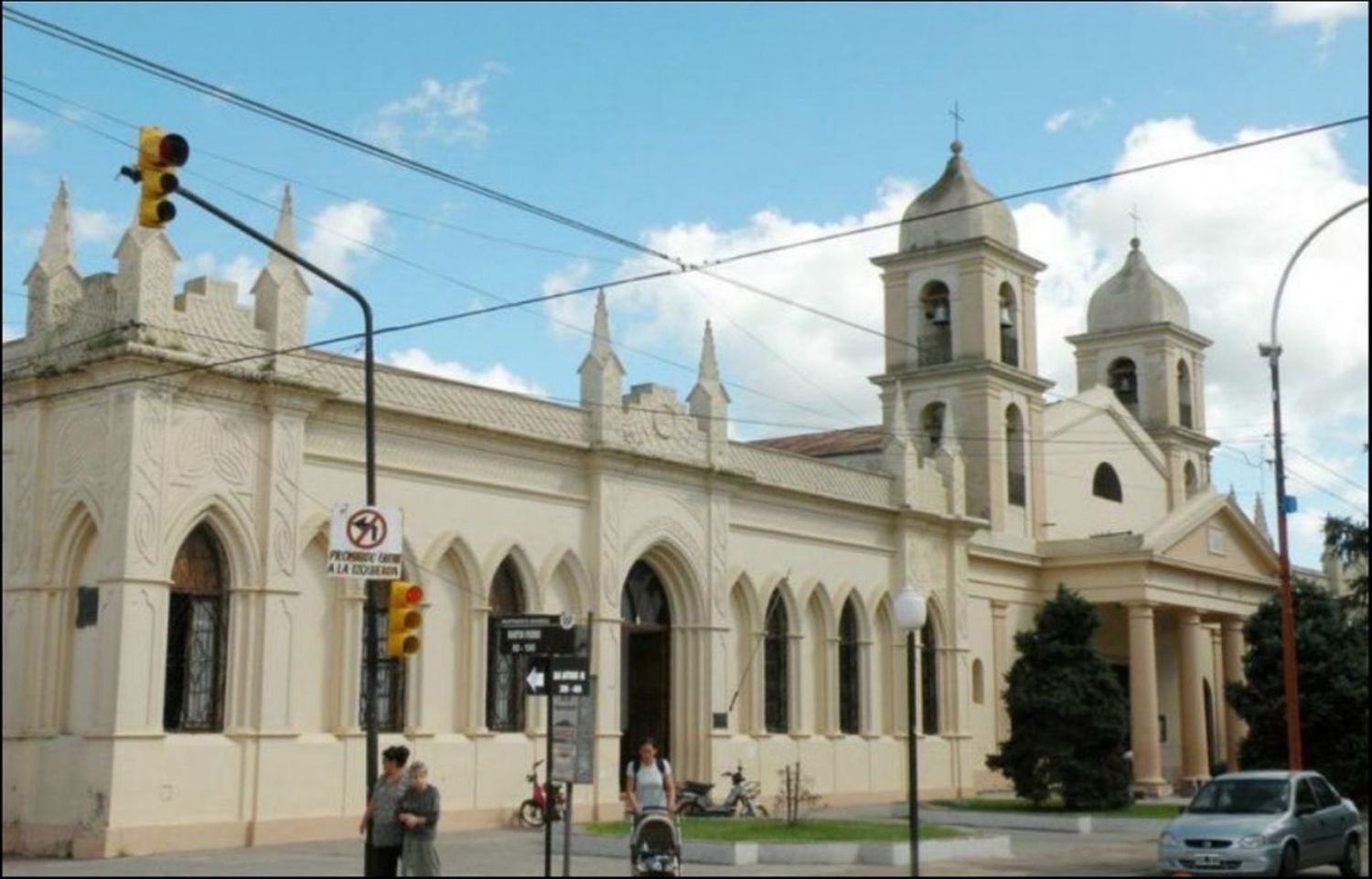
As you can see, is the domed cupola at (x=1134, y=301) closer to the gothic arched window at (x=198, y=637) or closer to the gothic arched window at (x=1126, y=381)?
the gothic arched window at (x=1126, y=381)

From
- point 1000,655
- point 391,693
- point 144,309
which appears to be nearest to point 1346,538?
point 1000,655

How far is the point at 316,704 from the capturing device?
2548 centimetres

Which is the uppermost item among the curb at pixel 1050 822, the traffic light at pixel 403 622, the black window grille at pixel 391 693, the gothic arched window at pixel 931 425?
the gothic arched window at pixel 931 425

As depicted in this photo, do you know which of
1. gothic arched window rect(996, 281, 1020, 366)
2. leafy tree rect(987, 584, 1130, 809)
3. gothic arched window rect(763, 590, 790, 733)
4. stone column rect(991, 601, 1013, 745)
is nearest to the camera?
leafy tree rect(987, 584, 1130, 809)

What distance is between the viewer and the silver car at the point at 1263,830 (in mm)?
20562

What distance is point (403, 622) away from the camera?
18.2 metres

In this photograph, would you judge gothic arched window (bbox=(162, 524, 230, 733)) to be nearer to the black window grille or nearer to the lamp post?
the black window grille

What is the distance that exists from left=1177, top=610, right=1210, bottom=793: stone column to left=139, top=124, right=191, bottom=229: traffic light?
116ft

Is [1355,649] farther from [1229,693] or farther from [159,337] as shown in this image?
[159,337]

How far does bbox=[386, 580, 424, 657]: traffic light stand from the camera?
59.3 ft

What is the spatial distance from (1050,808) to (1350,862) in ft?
43.0

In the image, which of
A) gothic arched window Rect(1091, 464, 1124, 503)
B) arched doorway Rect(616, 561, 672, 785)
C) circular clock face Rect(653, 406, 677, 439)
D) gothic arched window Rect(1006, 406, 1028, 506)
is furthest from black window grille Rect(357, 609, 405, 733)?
gothic arched window Rect(1091, 464, 1124, 503)

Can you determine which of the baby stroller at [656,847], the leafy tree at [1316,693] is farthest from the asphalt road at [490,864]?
the leafy tree at [1316,693]

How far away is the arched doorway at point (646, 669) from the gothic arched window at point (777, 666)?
2.91 metres
